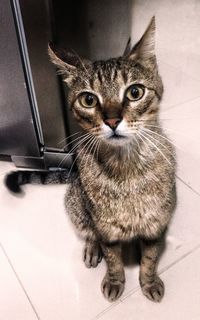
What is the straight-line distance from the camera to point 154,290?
43.3 inches

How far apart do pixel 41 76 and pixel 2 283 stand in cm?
78

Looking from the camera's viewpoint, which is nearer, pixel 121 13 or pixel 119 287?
pixel 119 287

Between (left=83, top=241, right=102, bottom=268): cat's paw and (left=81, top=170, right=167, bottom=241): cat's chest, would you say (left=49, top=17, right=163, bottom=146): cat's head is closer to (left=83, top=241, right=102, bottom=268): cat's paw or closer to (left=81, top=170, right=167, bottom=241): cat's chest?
(left=81, top=170, right=167, bottom=241): cat's chest

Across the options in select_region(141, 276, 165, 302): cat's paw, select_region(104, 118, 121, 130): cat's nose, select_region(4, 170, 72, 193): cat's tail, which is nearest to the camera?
select_region(104, 118, 121, 130): cat's nose

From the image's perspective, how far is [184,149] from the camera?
5.30ft

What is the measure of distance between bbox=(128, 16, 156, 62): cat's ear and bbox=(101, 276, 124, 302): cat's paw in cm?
71

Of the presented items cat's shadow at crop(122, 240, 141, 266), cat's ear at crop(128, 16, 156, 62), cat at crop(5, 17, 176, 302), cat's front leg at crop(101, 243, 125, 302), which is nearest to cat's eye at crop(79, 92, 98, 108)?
cat at crop(5, 17, 176, 302)

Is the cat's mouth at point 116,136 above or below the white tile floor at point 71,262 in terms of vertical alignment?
above

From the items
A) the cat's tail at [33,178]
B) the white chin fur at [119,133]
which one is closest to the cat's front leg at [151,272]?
the white chin fur at [119,133]

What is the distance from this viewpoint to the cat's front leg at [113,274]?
1.07m

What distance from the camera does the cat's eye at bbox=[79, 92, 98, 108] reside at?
891 millimetres

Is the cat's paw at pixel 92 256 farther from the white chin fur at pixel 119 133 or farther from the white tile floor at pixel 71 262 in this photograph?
the white chin fur at pixel 119 133

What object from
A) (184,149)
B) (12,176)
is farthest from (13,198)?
(184,149)

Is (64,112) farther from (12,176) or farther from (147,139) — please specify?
(147,139)
